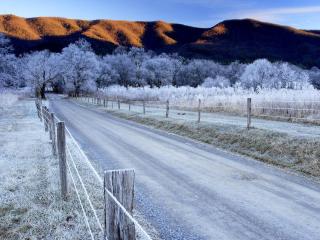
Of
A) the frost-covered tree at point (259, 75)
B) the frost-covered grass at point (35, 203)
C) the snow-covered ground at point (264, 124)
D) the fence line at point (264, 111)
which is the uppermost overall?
the frost-covered tree at point (259, 75)

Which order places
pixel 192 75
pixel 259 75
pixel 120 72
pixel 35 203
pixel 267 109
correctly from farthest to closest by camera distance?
pixel 192 75, pixel 120 72, pixel 259 75, pixel 267 109, pixel 35 203

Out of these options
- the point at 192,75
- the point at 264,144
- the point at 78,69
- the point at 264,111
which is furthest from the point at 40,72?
the point at 264,144

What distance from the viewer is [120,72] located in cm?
11281

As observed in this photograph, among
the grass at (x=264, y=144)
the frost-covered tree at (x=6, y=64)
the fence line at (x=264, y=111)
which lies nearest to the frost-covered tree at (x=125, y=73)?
the frost-covered tree at (x=6, y=64)

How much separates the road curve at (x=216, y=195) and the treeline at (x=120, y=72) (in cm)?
1625

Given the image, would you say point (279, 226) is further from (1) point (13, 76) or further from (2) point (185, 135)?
(1) point (13, 76)

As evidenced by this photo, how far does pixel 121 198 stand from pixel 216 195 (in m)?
5.05

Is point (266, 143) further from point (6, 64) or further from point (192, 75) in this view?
point (192, 75)

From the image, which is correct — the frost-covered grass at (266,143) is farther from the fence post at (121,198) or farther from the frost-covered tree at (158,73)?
the frost-covered tree at (158,73)

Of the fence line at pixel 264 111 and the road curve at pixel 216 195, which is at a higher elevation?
the fence line at pixel 264 111

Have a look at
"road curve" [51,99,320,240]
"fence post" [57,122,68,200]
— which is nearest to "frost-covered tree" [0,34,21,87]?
"road curve" [51,99,320,240]

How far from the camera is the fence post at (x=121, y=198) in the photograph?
10.7 ft

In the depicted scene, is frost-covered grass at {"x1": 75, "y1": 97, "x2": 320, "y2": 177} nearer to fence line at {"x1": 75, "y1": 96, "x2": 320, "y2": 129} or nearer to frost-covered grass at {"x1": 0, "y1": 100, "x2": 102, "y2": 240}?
fence line at {"x1": 75, "y1": 96, "x2": 320, "y2": 129}

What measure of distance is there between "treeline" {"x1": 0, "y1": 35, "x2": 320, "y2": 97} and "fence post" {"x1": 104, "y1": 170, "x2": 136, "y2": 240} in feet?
79.8
